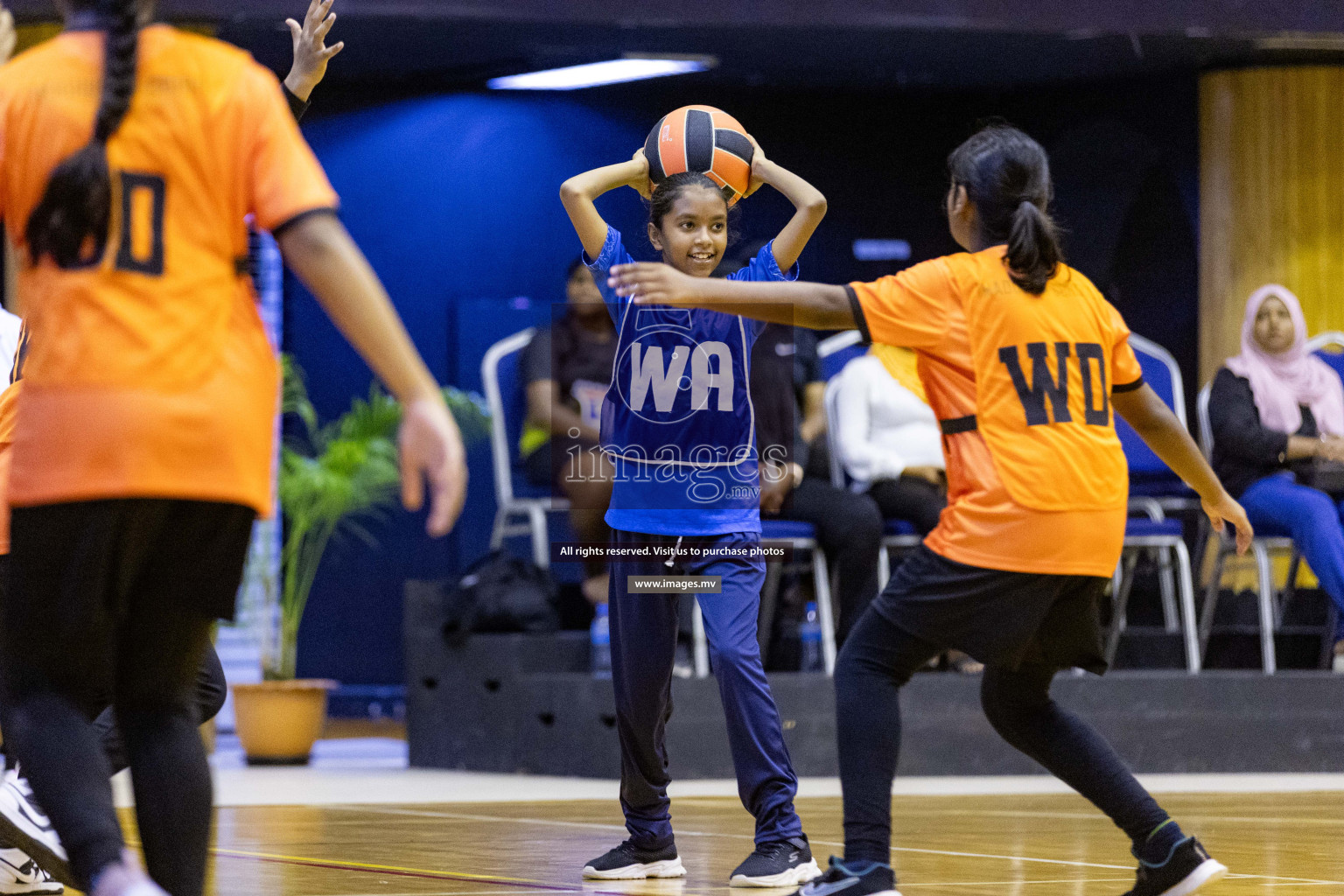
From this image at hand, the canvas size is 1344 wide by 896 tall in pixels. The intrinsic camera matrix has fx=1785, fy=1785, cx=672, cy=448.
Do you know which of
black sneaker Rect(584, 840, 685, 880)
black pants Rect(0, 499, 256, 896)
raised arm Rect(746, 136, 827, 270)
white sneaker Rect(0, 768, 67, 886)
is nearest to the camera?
black pants Rect(0, 499, 256, 896)

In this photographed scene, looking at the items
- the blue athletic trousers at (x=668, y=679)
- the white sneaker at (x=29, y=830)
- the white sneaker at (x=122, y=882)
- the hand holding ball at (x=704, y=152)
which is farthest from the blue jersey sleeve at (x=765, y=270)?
the white sneaker at (x=122, y=882)

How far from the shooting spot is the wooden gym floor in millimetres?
3150

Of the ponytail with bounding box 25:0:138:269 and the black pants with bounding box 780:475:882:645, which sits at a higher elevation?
the ponytail with bounding box 25:0:138:269

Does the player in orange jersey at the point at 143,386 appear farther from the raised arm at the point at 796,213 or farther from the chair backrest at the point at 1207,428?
the chair backrest at the point at 1207,428

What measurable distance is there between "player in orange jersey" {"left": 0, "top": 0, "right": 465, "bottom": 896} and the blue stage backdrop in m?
6.72

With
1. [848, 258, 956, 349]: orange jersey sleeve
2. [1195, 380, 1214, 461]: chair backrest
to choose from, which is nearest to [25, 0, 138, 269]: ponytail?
[848, 258, 956, 349]: orange jersey sleeve

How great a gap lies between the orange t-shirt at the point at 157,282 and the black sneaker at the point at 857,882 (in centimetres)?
105

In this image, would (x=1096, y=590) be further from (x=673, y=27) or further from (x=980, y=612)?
(x=673, y=27)

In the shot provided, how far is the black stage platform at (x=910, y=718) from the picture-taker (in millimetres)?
5910

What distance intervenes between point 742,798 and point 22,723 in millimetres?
1642

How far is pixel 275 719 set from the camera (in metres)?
7.06

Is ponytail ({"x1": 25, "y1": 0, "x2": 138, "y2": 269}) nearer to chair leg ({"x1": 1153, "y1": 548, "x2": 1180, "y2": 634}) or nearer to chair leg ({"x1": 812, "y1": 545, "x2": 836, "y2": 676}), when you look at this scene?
chair leg ({"x1": 812, "y1": 545, "x2": 836, "y2": 676})

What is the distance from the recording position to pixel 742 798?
3.32m

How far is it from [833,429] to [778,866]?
3.55m
